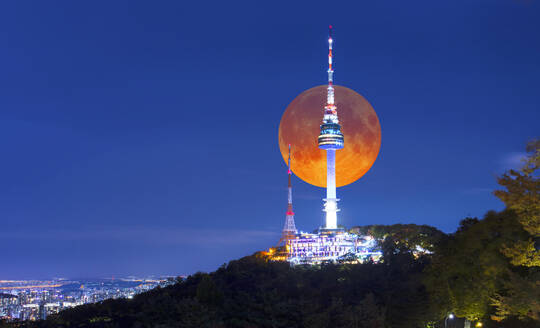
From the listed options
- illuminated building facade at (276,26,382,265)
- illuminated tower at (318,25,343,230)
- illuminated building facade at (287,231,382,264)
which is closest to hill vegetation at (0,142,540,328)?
illuminated building facade at (276,26,382,265)

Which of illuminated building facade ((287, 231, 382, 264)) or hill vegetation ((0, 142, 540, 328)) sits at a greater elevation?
illuminated building facade ((287, 231, 382, 264))

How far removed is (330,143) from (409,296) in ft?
195

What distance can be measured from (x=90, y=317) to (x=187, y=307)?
7417 millimetres

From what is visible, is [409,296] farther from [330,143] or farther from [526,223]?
[330,143]

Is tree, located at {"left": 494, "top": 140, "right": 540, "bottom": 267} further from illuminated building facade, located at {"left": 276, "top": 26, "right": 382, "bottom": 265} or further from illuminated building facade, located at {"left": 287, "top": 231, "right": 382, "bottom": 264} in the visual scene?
illuminated building facade, located at {"left": 287, "top": 231, "right": 382, "bottom": 264}

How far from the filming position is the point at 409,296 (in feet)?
139

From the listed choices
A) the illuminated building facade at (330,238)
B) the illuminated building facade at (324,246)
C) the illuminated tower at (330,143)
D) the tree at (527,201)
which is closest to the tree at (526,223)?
the tree at (527,201)

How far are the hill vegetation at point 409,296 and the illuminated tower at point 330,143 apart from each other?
46136 millimetres

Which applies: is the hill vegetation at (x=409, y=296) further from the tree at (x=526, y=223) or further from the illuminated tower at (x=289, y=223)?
the illuminated tower at (x=289, y=223)

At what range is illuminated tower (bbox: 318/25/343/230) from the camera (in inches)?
3927

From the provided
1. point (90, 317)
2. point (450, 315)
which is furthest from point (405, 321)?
point (90, 317)

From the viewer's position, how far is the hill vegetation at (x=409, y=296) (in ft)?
94.5

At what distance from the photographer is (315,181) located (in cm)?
10144

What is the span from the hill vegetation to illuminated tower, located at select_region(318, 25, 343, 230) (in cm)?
4614
